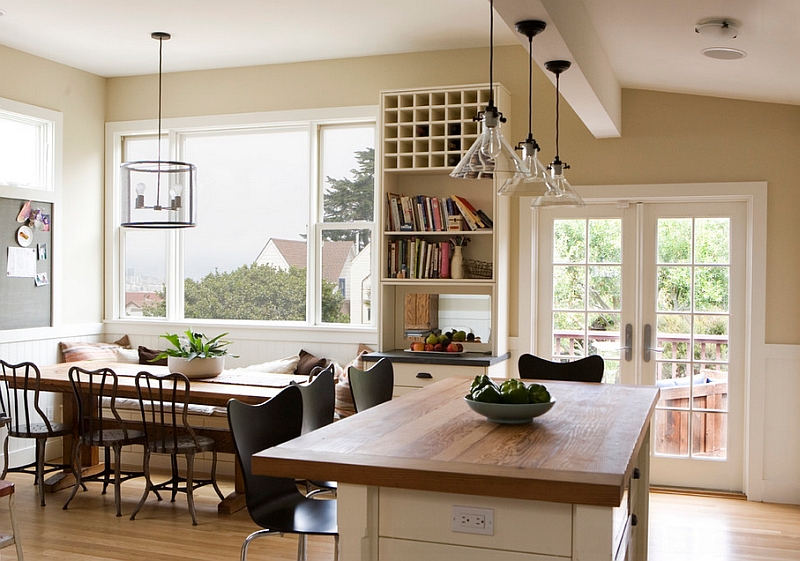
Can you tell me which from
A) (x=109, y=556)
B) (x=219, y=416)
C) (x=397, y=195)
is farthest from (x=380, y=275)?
(x=109, y=556)

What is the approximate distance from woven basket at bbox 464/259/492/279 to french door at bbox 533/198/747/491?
0.37 m

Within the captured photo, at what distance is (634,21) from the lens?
11.9 ft

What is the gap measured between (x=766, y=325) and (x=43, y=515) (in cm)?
455

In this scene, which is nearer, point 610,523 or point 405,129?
point 610,523

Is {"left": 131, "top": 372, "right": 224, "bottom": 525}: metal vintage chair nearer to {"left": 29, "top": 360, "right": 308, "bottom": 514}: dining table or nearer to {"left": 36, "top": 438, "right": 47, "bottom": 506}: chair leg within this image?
{"left": 29, "top": 360, "right": 308, "bottom": 514}: dining table

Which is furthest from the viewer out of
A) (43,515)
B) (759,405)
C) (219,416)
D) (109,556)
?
(219,416)

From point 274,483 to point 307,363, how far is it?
2.86m

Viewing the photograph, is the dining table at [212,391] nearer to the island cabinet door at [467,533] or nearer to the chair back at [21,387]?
the chair back at [21,387]

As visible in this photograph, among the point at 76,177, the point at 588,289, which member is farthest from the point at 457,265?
the point at 76,177

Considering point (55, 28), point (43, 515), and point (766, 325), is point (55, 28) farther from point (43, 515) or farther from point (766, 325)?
point (766, 325)

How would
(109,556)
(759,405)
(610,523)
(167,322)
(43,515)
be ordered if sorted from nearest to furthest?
(610,523) → (109,556) → (43,515) → (759,405) → (167,322)

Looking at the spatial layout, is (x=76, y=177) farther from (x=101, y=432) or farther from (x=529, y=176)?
(x=529, y=176)

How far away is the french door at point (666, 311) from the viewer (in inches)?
212

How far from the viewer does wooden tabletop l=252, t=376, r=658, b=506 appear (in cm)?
204
